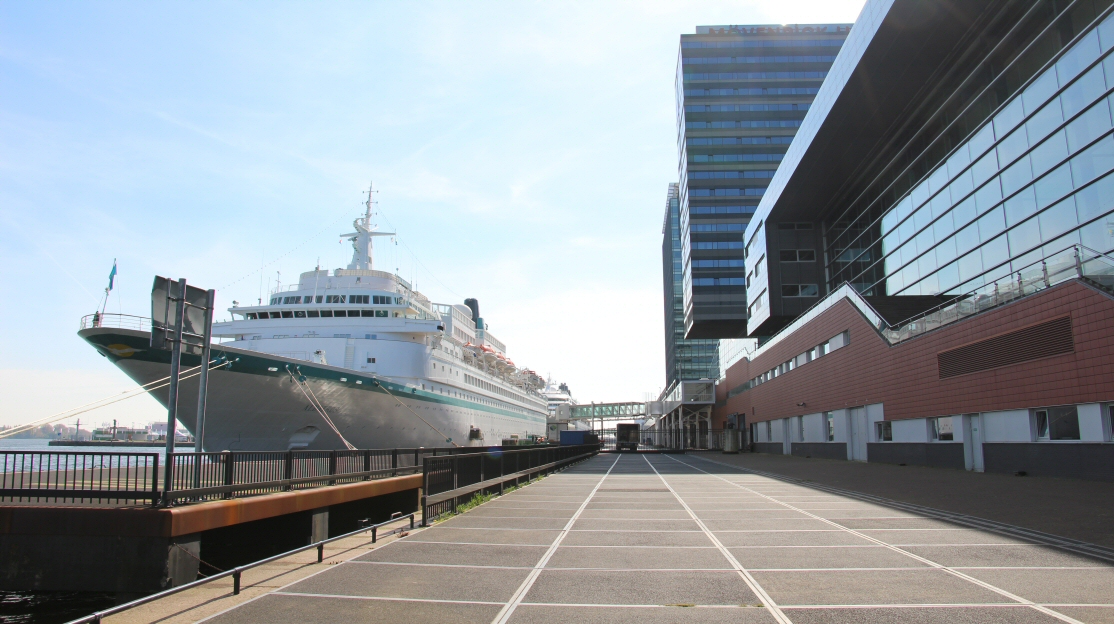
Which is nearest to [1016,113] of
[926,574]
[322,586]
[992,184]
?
[992,184]

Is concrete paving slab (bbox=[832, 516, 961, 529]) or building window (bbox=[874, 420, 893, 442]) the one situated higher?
Result: building window (bbox=[874, 420, 893, 442])

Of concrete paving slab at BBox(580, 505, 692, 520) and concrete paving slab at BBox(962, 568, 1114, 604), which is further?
concrete paving slab at BBox(580, 505, 692, 520)

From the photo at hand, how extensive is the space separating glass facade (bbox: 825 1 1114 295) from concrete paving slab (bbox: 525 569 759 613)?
21.3 metres

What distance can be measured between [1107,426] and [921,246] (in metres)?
19.4

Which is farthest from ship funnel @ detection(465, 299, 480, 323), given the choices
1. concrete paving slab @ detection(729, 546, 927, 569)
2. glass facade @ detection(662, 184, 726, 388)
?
concrete paving slab @ detection(729, 546, 927, 569)

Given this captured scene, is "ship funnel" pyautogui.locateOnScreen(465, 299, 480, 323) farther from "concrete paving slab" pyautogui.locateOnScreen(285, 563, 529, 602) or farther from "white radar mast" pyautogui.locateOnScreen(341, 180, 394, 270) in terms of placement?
"concrete paving slab" pyautogui.locateOnScreen(285, 563, 529, 602)

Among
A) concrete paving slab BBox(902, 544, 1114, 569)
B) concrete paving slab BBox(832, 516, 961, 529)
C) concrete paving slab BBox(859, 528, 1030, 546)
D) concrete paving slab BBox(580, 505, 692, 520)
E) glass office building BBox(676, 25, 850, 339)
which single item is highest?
glass office building BBox(676, 25, 850, 339)

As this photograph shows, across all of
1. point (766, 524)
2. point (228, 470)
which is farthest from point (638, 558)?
point (228, 470)

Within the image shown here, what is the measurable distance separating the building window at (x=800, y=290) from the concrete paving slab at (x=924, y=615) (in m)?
47.0

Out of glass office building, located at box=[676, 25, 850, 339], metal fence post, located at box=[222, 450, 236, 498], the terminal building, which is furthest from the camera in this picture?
glass office building, located at box=[676, 25, 850, 339]

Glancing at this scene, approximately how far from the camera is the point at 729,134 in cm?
7262

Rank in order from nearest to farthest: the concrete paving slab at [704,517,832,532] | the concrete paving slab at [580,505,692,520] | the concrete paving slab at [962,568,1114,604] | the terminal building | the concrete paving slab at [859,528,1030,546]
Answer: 1. the concrete paving slab at [962,568,1114,604]
2. the concrete paving slab at [859,528,1030,546]
3. the concrete paving slab at [704,517,832,532]
4. the concrete paving slab at [580,505,692,520]
5. the terminal building

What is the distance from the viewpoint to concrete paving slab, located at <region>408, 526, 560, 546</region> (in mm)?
9945

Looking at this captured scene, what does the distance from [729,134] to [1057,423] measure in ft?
190
